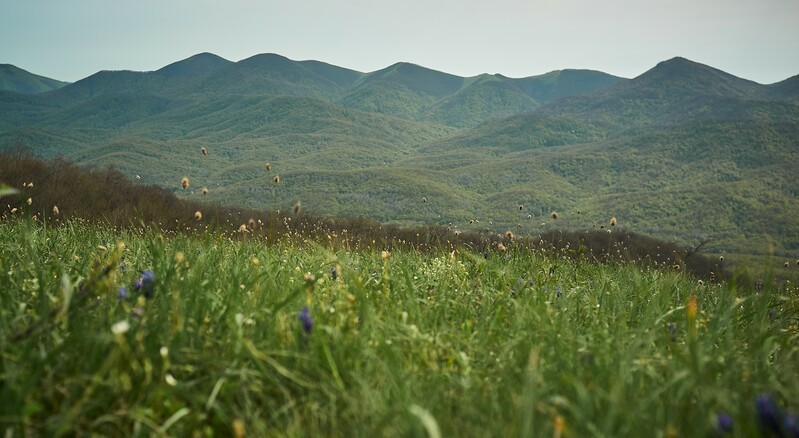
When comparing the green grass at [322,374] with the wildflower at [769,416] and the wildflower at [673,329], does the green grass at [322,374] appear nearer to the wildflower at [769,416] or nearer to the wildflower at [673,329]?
the wildflower at [673,329]

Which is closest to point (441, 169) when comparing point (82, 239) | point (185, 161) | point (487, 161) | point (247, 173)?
point (487, 161)

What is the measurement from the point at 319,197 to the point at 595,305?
113413 mm

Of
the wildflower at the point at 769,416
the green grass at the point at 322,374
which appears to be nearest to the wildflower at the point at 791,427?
the wildflower at the point at 769,416

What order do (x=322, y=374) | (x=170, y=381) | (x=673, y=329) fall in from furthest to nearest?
1. (x=673, y=329)
2. (x=322, y=374)
3. (x=170, y=381)

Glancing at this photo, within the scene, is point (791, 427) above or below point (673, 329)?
above

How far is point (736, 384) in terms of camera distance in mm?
2783

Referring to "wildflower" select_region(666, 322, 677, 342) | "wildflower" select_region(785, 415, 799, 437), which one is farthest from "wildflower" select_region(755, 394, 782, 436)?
"wildflower" select_region(666, 322, 677, 342)

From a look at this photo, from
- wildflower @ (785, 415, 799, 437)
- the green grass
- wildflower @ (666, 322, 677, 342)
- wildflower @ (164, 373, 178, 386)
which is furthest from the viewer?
wildflower @ (666, 322, 677, 342)

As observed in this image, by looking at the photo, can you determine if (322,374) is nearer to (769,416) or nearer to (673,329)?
(769,416)

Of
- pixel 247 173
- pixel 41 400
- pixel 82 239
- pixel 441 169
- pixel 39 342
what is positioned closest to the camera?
pixel 41 400

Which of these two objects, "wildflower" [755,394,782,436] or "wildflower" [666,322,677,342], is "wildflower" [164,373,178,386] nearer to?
"wildflower" [755,394,782,436]

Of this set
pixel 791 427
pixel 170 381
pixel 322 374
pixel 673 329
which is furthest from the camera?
pixel 673 329

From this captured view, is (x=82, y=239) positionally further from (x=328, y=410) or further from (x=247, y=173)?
(x=247, y=173)

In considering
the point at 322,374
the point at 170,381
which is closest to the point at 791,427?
the point at 322,374
